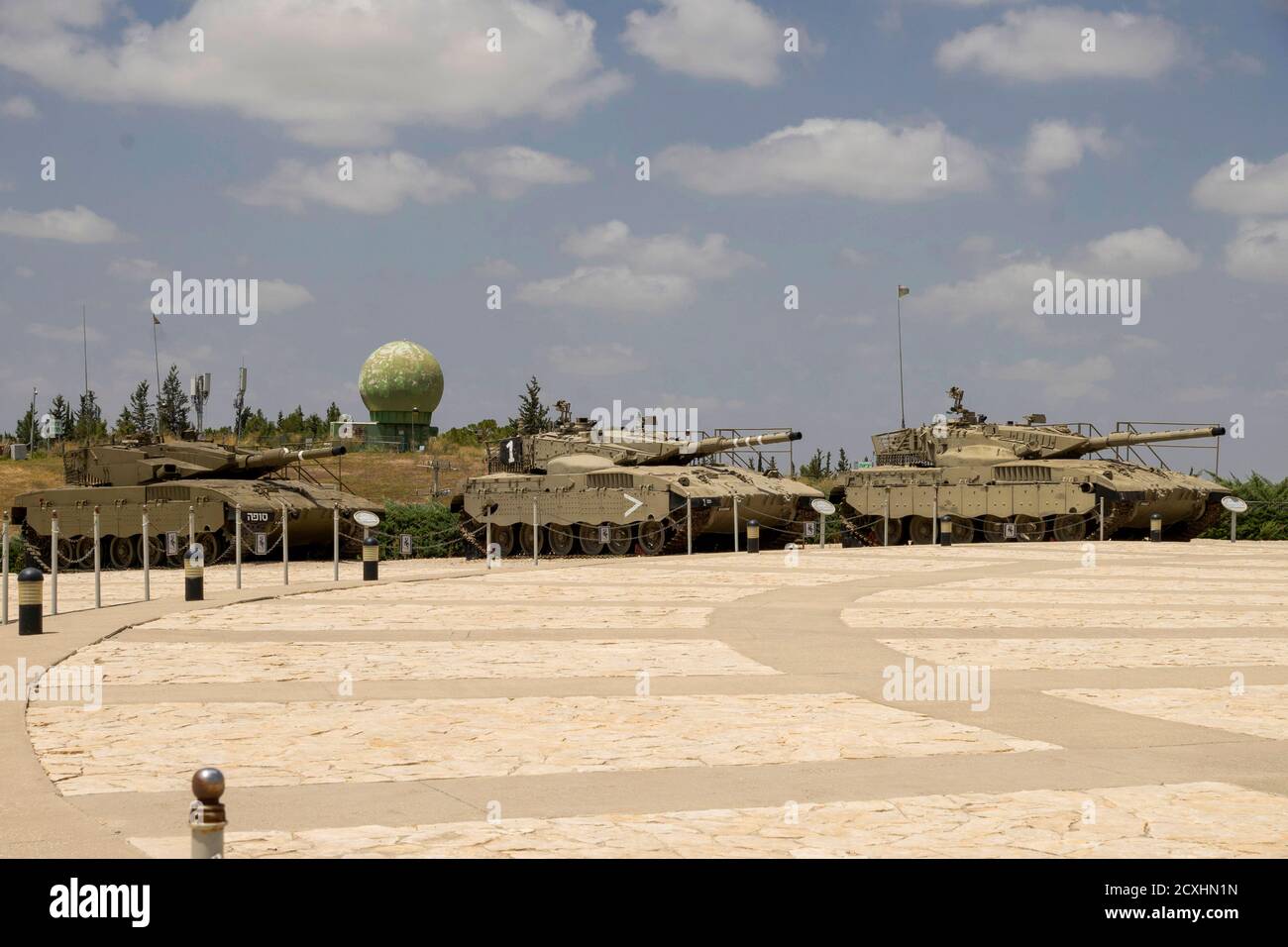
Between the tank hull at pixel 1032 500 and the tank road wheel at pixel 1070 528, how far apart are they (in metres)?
0.02

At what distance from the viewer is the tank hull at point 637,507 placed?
32469 mm

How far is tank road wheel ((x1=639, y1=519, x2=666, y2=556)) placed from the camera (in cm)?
3262

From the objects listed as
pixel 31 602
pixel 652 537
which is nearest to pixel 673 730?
pixel 31 602

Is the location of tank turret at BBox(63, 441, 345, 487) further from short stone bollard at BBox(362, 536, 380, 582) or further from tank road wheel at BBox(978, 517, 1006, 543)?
tank road wheel at BBox(978, 517, 1006, 543)

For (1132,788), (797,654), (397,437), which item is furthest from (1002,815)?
(397,437)

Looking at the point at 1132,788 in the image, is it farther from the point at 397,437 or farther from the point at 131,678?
the point at 397,437

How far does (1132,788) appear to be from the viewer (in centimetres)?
682

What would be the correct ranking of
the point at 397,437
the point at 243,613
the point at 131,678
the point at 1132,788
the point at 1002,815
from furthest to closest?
the point at 397,437, the point at 243,613, the point at 131,678, the point at 1132,788, the point at 1002,815

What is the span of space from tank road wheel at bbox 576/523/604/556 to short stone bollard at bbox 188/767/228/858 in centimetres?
2962

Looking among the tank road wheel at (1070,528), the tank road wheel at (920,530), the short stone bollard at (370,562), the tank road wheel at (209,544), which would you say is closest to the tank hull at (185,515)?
the tank road wheel at (209,544)

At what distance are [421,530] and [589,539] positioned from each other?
652 cm

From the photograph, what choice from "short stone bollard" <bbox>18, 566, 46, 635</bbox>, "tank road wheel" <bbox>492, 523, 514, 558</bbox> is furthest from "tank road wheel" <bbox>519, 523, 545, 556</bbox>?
"short stone bollard" <bbox>18, 566, 46, 635</bbox>
